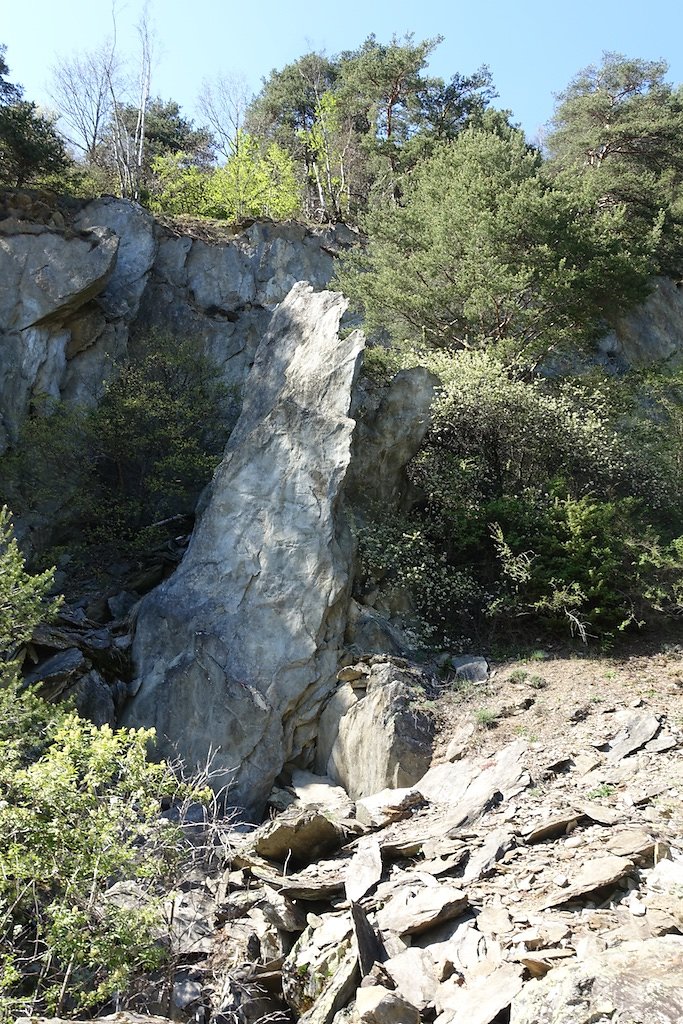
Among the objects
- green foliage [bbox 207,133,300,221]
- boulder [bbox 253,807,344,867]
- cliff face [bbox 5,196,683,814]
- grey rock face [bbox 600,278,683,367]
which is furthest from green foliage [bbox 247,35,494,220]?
boulder [bbox 253,807,344,867]

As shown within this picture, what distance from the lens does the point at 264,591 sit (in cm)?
1145

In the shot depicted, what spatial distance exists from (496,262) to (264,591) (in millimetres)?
8402

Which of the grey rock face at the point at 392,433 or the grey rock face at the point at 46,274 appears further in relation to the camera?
the grey rock face at the point at 46,274

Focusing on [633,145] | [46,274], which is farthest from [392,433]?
[633,145]

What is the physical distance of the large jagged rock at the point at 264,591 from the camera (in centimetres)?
1053

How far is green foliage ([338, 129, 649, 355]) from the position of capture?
16000 mm

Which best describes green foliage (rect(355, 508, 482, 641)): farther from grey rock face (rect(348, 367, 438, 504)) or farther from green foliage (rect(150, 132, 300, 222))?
green foliage (rect(150, 132, 300, 222))

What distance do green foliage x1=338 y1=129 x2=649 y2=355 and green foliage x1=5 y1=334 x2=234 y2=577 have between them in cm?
470

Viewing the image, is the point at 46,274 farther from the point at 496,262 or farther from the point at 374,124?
the point at 374,124

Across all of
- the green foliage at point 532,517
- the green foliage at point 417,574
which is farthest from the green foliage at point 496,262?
the green foliage at point 417,574

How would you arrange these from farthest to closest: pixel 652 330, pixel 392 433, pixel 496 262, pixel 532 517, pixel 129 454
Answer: pixel 652 330
pixel 496 262
pixel 129 454
pixel 392 433
pixel 532 517

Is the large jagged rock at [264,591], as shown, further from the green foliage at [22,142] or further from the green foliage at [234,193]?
the green foliage at [234,193]

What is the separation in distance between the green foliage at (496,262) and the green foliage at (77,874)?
11.6 meters

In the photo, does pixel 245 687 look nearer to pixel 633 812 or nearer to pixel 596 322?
pixel 633 812
